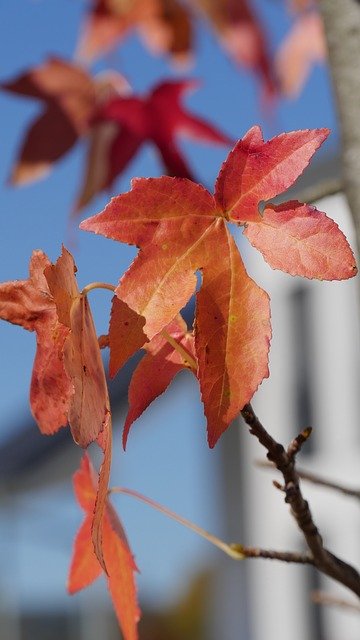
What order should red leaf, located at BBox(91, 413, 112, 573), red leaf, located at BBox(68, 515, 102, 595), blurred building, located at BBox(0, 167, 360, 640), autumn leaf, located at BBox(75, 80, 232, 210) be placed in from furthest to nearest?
1. blurred building, located at BBox(0, 167, 360, 640)
2. autumn leaf, located at BBox(75, 80, 232, 210)
3. red leaf, located at BBox(68, 515, 102, 595)
4. red leaf, located at BBox(91, 413, 112, 573)

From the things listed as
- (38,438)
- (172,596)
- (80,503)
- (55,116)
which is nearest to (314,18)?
(55,116)

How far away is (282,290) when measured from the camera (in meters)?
6.71

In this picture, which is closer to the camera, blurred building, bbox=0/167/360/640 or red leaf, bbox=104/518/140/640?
red leaf, bbox=104/518/140/640

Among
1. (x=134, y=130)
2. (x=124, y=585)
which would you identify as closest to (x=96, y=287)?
(x=124, y=585)

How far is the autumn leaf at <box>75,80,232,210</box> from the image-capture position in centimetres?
87

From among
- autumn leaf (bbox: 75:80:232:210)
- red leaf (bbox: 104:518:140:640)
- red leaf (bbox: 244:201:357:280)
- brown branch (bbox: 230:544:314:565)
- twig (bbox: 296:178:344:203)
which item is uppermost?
autumn leaf (bbox: 75:80:232:210)

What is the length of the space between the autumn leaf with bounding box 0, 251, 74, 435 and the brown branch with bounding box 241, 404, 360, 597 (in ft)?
0.23

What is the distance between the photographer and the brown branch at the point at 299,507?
0.38m

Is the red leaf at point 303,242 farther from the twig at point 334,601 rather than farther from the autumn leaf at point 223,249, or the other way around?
the twig at point 334,601

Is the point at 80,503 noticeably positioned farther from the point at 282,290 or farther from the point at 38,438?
the point at 282,290

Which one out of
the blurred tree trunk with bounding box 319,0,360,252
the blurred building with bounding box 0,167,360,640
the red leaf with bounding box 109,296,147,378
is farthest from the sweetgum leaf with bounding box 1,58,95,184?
the blurred building with bounding box 0,167,360,640

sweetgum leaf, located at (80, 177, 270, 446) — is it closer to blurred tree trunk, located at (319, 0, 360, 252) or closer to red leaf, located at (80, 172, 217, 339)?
red leaf, located at (80, 172, 217, 339)

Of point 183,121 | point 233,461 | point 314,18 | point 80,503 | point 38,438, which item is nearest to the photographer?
point 80,503

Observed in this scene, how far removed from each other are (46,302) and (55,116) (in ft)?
1.87
